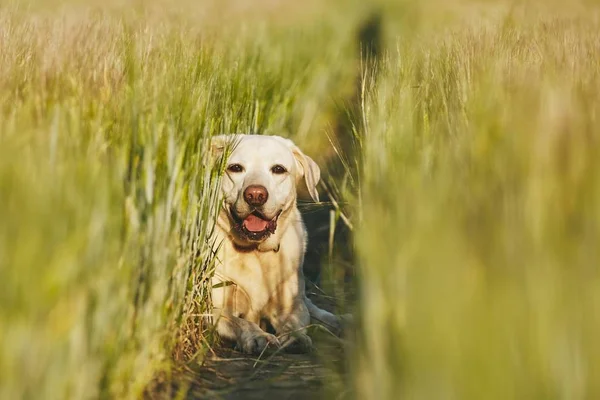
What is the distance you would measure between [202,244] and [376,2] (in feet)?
29.7

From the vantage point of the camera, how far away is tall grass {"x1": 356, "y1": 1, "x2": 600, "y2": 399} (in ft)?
6.24

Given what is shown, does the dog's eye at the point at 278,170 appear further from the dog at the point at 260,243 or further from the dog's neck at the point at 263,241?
the dog's neck at the point at 263,241

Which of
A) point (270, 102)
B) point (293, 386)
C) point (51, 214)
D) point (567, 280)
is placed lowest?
point (293, 386)

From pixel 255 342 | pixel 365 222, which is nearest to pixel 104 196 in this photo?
pixel 365 222

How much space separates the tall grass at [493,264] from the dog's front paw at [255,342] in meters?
1.58

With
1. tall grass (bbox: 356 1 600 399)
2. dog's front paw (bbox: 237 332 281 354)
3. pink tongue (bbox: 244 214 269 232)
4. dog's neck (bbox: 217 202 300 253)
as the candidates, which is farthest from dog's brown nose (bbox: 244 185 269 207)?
tall grass (bbox: 356 1 600 399)

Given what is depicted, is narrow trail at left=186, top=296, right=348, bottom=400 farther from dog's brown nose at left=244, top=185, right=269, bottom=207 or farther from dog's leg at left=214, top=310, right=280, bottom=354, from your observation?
dog's brown nose at left=244, top=185, right=269, bottom=207

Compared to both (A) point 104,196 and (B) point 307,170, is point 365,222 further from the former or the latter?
(B) point 307,170

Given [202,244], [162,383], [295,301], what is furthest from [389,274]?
[295,301]

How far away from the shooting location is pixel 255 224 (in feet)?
14.4

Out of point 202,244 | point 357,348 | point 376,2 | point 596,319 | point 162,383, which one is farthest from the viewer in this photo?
point 376,2

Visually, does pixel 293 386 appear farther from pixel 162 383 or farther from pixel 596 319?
pixel 596 319

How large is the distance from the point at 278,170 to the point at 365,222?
2141 millimetres

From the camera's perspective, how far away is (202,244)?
399 cm
